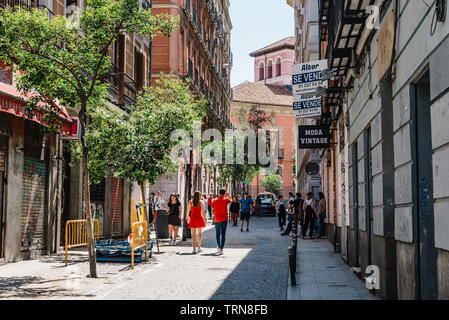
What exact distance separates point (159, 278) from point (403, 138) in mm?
5785

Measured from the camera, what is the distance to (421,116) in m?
6.55

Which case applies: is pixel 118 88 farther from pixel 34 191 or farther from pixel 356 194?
pixel 356 194

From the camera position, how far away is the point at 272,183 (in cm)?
8556

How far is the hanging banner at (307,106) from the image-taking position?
682 inches

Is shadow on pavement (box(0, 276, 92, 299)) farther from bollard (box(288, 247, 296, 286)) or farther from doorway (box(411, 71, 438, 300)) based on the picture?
doorway (box(411, 71, 438, 300))

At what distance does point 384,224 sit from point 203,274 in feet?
15.7

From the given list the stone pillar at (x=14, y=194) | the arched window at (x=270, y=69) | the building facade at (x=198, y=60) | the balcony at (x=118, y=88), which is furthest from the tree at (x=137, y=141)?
the arched window at (x=270, y=69)

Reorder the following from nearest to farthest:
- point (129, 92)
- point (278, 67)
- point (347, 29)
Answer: point (347, 29) → point (129, 92) → point (278, 67)

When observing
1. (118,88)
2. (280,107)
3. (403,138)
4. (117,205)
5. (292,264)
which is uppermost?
(280,107)

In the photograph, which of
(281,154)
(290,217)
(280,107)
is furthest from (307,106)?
(280,107)

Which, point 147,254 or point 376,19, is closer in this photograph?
point 376,19

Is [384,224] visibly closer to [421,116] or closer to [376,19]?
[421,116]

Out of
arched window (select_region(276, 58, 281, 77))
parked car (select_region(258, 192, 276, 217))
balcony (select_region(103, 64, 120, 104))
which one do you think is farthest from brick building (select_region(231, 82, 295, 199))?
balcony (select_region(103, 64, 120, 104))
